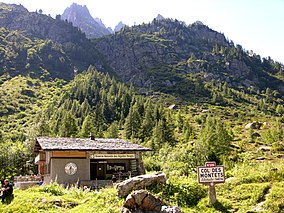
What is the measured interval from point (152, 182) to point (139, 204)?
1.79 meters

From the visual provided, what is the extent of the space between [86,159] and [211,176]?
1744cm

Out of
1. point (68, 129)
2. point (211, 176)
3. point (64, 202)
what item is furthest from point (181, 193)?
point (68, 129)

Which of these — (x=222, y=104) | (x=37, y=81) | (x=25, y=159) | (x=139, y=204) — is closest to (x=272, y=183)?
(x=139, y=204)

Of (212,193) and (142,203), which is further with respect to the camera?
(212,193)

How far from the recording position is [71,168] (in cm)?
2986

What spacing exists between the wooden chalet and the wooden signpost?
1280 centimetres

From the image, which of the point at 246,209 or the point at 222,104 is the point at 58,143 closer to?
the point at 246,209

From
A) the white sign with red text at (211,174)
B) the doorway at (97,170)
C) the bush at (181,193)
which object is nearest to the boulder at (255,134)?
the doorway at (97,170)

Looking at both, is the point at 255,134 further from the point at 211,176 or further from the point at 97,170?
the point at 211,176

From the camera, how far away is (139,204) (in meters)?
14.5

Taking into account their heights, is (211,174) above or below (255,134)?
below

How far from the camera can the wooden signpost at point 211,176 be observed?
15.1 meters

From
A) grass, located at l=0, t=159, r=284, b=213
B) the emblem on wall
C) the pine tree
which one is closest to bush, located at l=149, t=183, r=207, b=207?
grass, located at l=0, t=159, r=284, b=213

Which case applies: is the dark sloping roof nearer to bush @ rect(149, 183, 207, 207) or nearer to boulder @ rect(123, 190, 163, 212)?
bush @ rect(149, 183, 207, 207)
